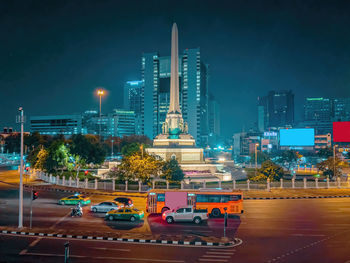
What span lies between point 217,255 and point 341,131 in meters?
62.2

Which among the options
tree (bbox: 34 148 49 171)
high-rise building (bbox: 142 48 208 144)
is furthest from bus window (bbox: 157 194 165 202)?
high-rise building (bbox: 142 48 208 144)

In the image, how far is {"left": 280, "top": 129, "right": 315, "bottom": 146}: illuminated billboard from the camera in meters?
96.9

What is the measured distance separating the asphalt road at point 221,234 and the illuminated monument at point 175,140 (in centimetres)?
2952

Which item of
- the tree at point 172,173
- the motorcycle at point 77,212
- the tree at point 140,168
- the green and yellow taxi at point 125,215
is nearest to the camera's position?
the green and yellow taxi at point 125,215

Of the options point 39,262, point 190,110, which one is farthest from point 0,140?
point 39,262

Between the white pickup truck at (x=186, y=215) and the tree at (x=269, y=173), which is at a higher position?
the tree at (x=269, y=173)

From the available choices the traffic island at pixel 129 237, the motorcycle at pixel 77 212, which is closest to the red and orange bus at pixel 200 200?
the motorcycle at pixel 77 212

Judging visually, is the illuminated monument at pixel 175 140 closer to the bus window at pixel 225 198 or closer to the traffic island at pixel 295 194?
the traffic island at pixel 295 194

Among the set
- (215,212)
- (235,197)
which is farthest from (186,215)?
(235,197)

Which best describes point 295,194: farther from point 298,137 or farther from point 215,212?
point 298,137

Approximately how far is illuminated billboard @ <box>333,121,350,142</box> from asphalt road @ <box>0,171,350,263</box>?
140 ft

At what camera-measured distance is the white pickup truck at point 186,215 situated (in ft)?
76.8

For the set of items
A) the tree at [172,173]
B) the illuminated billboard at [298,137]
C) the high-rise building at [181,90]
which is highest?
the high-rise building at [181,90]

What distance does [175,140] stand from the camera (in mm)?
63219
